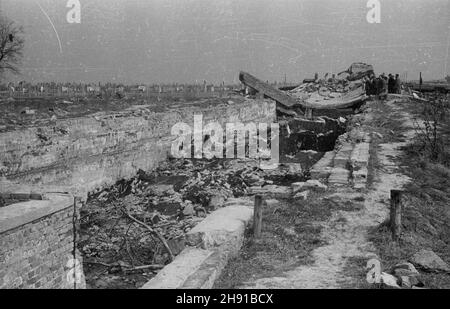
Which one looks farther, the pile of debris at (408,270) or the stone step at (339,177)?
→ the stone step at (339,177)

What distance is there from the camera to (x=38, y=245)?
18.5ft

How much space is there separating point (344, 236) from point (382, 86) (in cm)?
2152

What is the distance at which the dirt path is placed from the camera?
4.35 metres

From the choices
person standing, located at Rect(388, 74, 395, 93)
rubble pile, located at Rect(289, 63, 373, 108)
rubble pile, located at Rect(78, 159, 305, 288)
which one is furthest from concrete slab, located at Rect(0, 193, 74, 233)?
person standing, located at Rect(388, 74, 395, 93)

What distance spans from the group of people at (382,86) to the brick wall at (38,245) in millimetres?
21329

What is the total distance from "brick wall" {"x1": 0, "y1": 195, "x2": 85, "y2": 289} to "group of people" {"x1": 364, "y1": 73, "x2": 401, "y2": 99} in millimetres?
21329

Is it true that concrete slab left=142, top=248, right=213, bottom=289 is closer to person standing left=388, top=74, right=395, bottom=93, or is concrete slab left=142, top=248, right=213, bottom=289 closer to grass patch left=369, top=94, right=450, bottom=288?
grass patch left=369, top=94, right=450, bottom=288

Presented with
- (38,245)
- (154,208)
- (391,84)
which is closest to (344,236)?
(38,245)

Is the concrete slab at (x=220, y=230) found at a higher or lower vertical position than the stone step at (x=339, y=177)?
lower

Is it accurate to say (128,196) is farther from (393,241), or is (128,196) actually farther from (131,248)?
(393,241)

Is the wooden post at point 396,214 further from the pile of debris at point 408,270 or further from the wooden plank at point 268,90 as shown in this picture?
the wooden plank at point 268,90

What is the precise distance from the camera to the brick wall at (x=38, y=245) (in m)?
5.18

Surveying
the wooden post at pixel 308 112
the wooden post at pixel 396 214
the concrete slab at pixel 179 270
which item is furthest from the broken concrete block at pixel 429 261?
the wooden post at pixel 308 112
